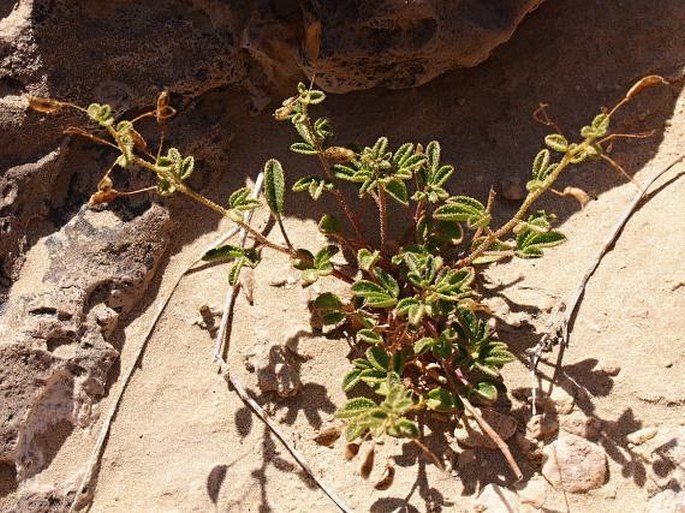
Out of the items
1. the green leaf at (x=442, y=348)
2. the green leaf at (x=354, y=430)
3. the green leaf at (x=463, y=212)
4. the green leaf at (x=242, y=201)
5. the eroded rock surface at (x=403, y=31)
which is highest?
the eroded rock surface at (x=403, y=31)

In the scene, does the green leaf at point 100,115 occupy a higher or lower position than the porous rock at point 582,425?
higher

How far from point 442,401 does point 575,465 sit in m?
0.40

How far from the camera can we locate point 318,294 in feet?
8.77

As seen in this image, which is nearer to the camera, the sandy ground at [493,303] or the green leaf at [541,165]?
the green leaf at [541,165]

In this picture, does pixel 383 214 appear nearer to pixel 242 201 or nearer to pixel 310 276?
pixel 310 276

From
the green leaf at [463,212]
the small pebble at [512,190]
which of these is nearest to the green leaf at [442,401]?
the green leaf at [463,212]

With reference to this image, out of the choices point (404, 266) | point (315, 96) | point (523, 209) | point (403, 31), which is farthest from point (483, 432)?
point (403, 31)

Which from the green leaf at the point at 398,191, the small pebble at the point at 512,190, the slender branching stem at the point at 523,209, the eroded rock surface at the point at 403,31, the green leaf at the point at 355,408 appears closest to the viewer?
the slender branching stem at the point at 523,209

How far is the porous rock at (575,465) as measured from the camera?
2271mm

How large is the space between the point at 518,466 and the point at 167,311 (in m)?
1.19

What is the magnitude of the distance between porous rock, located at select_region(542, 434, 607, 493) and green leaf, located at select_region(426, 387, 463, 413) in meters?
0.29

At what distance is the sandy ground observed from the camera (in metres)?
2.37

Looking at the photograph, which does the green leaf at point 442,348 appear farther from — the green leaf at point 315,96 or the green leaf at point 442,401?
the green leaf at point 315,96

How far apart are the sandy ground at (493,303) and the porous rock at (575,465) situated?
0.04 metres
